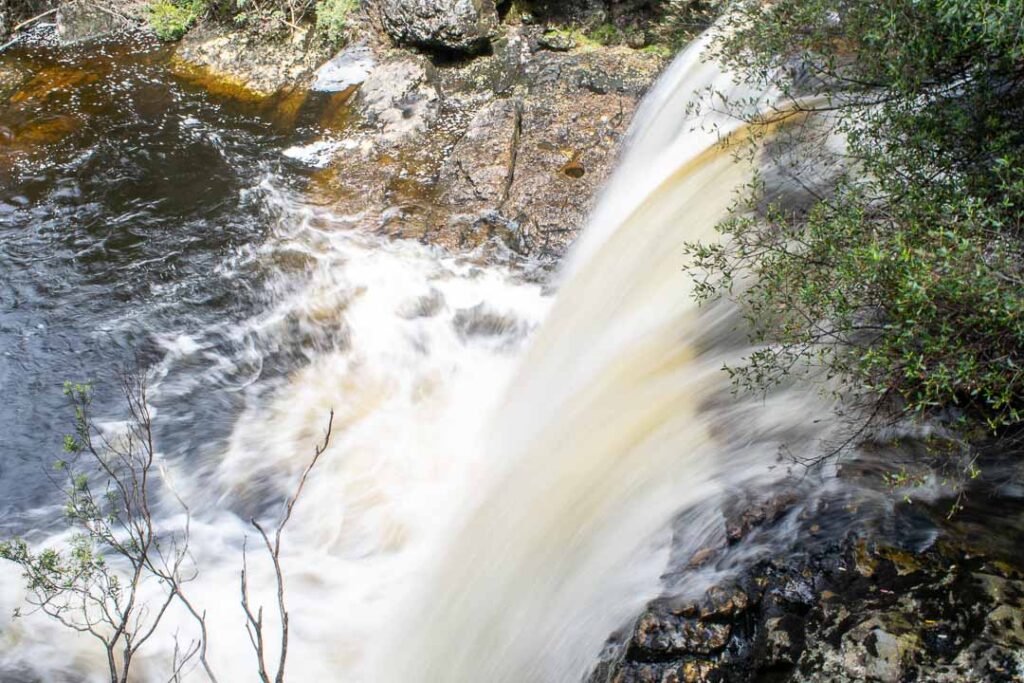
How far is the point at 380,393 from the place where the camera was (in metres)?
6.85

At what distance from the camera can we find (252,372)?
6938 millimetres

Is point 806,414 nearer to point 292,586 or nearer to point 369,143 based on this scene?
point 292,586

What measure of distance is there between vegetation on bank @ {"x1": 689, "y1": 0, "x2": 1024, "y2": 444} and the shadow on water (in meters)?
4.54

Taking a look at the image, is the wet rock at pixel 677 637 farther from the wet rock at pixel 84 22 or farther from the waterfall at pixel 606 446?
the wet rock at pixel 84 22

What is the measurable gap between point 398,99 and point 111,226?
320cm

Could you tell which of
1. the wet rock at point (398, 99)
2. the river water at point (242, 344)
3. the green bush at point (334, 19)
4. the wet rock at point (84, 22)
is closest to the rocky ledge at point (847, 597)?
the river water at point (242, 344)

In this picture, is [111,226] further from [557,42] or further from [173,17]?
[557,42]

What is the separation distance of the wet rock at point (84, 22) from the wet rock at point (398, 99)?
14.1ft

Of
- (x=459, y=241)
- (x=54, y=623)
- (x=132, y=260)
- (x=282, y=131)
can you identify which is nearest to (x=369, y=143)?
(x=282, y=131)

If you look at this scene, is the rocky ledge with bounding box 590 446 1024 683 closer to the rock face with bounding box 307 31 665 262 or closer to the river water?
the river water

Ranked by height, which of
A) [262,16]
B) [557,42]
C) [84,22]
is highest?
[557,42]

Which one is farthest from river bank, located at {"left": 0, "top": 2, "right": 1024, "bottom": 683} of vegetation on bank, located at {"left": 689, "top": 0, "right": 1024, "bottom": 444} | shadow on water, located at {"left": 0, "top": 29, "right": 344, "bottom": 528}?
vegetation on bank, located at {"left": 689, "top": 0, "right": 1024, "bottom": 444}

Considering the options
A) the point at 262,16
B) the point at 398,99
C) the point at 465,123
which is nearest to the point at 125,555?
the point at 465,123

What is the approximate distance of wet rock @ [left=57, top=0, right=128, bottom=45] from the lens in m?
10.9
